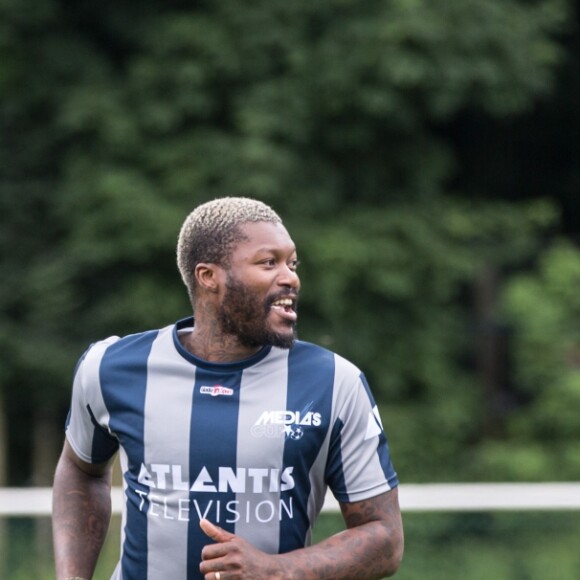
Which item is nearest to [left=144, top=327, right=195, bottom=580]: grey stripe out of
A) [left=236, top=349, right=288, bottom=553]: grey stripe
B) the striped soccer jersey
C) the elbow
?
the striped soccer jersey

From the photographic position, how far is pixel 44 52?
8695 mm

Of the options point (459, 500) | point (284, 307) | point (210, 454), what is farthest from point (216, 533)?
point (459, 500)

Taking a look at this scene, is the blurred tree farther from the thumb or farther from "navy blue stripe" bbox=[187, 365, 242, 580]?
the thumb

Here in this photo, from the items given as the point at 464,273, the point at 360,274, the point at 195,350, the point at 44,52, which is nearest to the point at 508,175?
the point at 464,273

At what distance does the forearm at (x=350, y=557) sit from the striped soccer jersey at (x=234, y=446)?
0.09m

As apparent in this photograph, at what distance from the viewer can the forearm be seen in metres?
2.65

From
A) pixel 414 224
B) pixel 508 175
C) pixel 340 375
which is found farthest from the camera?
pixel 508 175

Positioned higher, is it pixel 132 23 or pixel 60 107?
pixel 132 23

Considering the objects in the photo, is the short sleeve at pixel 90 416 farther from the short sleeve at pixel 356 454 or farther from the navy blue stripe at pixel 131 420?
the short sleeve at pixel 356 454

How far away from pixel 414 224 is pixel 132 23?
244 cm

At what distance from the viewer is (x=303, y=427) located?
273cm

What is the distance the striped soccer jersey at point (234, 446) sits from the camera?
8.98 feet

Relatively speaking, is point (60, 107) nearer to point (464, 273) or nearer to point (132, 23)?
point (132, 23)

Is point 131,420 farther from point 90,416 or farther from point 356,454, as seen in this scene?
point 356,454
